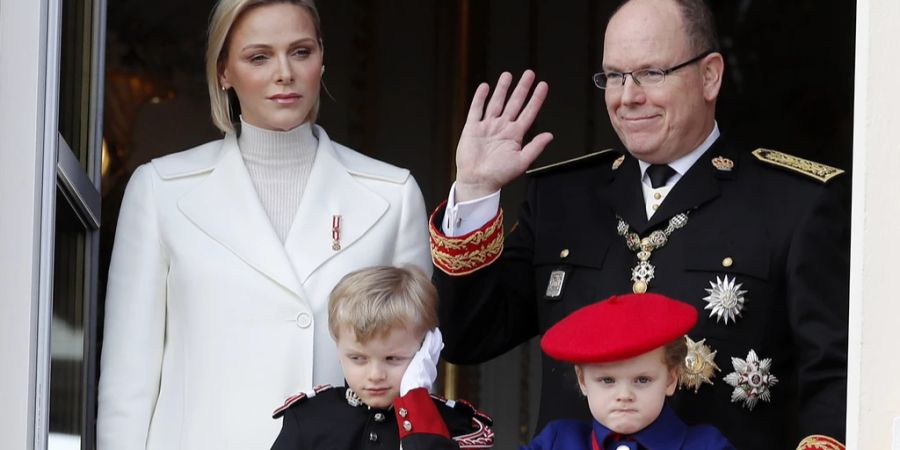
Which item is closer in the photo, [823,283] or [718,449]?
[718,449]

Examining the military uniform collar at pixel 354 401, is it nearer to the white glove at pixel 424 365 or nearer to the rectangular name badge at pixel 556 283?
the white glove at pixel 424 365

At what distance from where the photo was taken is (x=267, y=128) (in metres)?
4.75

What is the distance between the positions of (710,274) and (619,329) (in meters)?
0.51

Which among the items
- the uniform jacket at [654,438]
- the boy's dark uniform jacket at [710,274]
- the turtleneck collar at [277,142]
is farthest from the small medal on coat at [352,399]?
the turtleneck collar at [277,142]

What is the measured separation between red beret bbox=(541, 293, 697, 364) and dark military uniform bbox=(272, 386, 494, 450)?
307mm

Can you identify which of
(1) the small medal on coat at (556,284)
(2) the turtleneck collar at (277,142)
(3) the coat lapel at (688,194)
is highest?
(2) the turtleneck collar at (277,142)

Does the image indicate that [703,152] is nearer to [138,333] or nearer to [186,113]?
[138,333]

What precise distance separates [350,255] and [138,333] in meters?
0.53

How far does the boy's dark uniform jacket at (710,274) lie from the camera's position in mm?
4258

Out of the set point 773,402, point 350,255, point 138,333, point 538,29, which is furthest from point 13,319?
point 538,29

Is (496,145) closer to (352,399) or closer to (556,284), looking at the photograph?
(556,284)

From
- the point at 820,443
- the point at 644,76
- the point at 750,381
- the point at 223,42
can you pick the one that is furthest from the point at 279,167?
the point at 820,443

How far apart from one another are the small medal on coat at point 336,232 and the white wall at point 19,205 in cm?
82

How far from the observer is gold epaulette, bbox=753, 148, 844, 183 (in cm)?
443
